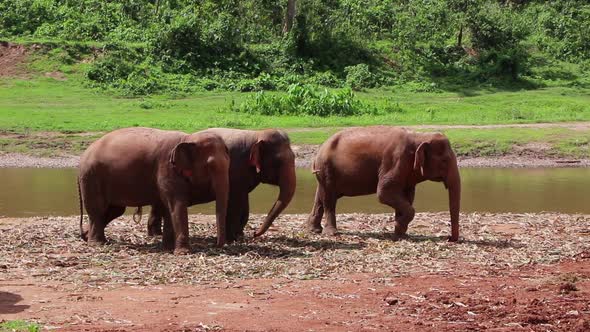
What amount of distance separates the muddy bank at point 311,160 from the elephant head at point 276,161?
15.3m

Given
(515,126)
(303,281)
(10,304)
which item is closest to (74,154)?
(515,126)

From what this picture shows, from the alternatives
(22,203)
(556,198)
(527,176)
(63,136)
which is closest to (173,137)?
(22,203)

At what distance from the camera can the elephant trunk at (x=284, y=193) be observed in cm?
1486

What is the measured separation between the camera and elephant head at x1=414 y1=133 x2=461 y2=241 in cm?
1541

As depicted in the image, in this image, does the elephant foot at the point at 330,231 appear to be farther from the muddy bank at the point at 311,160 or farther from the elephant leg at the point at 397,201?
the muddy bank at the point at 311,160

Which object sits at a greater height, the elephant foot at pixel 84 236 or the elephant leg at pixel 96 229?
the elephant leg at pixel 96 229

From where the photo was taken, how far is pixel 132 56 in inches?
1682

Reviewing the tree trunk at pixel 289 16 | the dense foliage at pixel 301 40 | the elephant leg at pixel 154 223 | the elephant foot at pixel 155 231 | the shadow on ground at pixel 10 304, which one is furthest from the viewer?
the tree trunk at pixel 289 16

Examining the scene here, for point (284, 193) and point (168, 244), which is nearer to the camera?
point (168, 244)

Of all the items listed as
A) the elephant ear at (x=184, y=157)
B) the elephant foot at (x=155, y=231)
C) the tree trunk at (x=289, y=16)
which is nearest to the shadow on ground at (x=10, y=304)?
the elephant ear at (x=184, y=157)

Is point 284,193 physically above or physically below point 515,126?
above

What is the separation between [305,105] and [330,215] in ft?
66.9

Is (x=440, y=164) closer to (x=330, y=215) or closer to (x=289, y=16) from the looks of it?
(x=330, y=215)

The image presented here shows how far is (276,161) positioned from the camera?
15.2m
